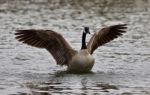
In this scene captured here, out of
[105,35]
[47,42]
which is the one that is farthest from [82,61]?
[105,35]

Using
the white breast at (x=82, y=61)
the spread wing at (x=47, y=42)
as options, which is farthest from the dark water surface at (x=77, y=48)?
the spread wing at (x=47, y=42)

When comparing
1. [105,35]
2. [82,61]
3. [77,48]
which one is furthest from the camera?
[77,48]

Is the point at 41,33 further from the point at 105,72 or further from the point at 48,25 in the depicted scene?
the point at 48,25

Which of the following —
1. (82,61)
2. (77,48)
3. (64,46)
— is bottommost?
(77,48)

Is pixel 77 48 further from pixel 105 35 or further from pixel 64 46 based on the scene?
pixel 64 46

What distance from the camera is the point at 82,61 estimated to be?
15844 millimetres

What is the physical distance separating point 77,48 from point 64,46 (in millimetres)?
3347

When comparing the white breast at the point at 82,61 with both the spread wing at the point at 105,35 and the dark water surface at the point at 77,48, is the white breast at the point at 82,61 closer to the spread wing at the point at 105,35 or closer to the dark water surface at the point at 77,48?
the dark water surface at the point at 77,48

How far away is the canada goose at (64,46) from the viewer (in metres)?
15.9

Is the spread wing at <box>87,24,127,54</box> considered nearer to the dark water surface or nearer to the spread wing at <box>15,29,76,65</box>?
the dark water surface

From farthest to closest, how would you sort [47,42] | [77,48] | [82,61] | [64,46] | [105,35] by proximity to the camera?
[77,48] → [105,35] → [47,42] → [64,46] → [82,61]

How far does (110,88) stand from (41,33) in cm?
353

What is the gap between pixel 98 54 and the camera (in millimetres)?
18891

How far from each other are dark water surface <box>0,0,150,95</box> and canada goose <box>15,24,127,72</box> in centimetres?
29
